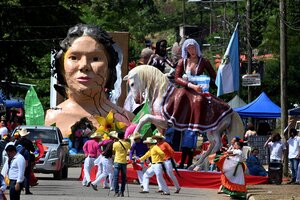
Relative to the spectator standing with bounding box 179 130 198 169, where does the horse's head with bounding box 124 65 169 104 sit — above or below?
above

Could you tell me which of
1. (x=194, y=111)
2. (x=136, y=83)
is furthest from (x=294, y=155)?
(x=136, y=83)

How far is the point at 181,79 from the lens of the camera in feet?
102

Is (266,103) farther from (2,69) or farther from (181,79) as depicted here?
(181,79)

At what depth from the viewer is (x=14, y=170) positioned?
2131cm

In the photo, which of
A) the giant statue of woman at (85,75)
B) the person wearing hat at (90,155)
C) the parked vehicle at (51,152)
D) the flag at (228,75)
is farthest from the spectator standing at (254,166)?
the giant statue of woman at (85,75)

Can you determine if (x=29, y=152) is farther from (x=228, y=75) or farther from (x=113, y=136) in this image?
(x=228, y=75)

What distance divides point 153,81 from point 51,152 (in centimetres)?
393

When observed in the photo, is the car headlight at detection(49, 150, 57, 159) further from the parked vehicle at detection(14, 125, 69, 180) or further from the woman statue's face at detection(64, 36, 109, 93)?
the woman statue's face at detection(64, 36, 109, 93)

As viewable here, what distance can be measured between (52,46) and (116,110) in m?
5.05

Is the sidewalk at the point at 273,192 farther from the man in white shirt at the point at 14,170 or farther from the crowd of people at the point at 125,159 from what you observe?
the man in white shirt at the point at 14,170

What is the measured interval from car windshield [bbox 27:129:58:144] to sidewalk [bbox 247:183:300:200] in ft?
21.9

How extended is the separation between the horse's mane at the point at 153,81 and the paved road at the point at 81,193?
109 inches

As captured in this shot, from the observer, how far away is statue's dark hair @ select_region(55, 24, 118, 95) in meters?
43.3

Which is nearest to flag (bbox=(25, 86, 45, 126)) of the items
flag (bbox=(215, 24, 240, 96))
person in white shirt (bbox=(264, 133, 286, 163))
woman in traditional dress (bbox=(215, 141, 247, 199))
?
flag (bbox=(215, 24, 240, 96))
